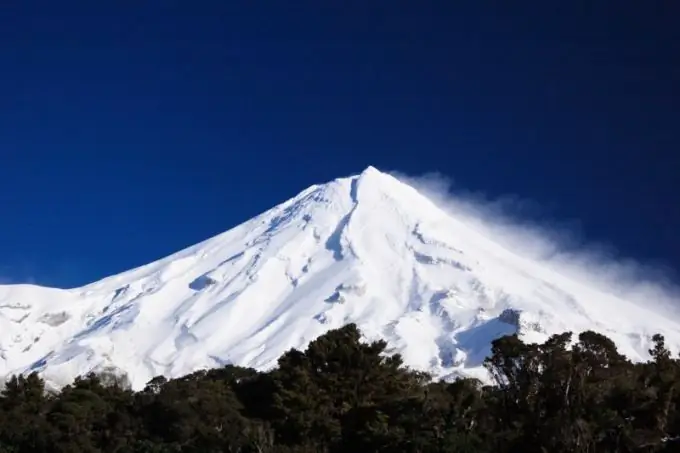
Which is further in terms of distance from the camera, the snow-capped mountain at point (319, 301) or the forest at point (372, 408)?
the snow-capped mountain at point (319, 301)

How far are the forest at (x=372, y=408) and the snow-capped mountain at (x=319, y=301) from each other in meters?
45.4

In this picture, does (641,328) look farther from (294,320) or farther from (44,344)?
(44,344)

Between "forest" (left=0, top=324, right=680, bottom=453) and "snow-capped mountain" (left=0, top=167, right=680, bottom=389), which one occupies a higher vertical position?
"snow-capped mountain" (left=0, top=167, right=680, bottom=389)

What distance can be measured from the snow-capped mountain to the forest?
149 ft

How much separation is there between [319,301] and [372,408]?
6821 centimetres

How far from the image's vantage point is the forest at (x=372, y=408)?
106ft

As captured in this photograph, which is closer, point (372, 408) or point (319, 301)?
point (372, 408)

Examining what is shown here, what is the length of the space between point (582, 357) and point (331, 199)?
9615 centimetres

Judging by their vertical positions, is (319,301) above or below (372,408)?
above

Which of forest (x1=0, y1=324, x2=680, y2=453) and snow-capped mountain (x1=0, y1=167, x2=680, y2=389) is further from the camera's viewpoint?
snow-capped mountain (x1=0, y1=167, x2=680, y2=389)

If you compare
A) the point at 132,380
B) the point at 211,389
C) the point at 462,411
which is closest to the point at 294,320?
the point at 132,380

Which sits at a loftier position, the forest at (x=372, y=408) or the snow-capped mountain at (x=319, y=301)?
the snow-capped mountain at (x=319, y=301)

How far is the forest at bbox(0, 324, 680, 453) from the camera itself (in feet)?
106

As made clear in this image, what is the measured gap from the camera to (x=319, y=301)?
108m
